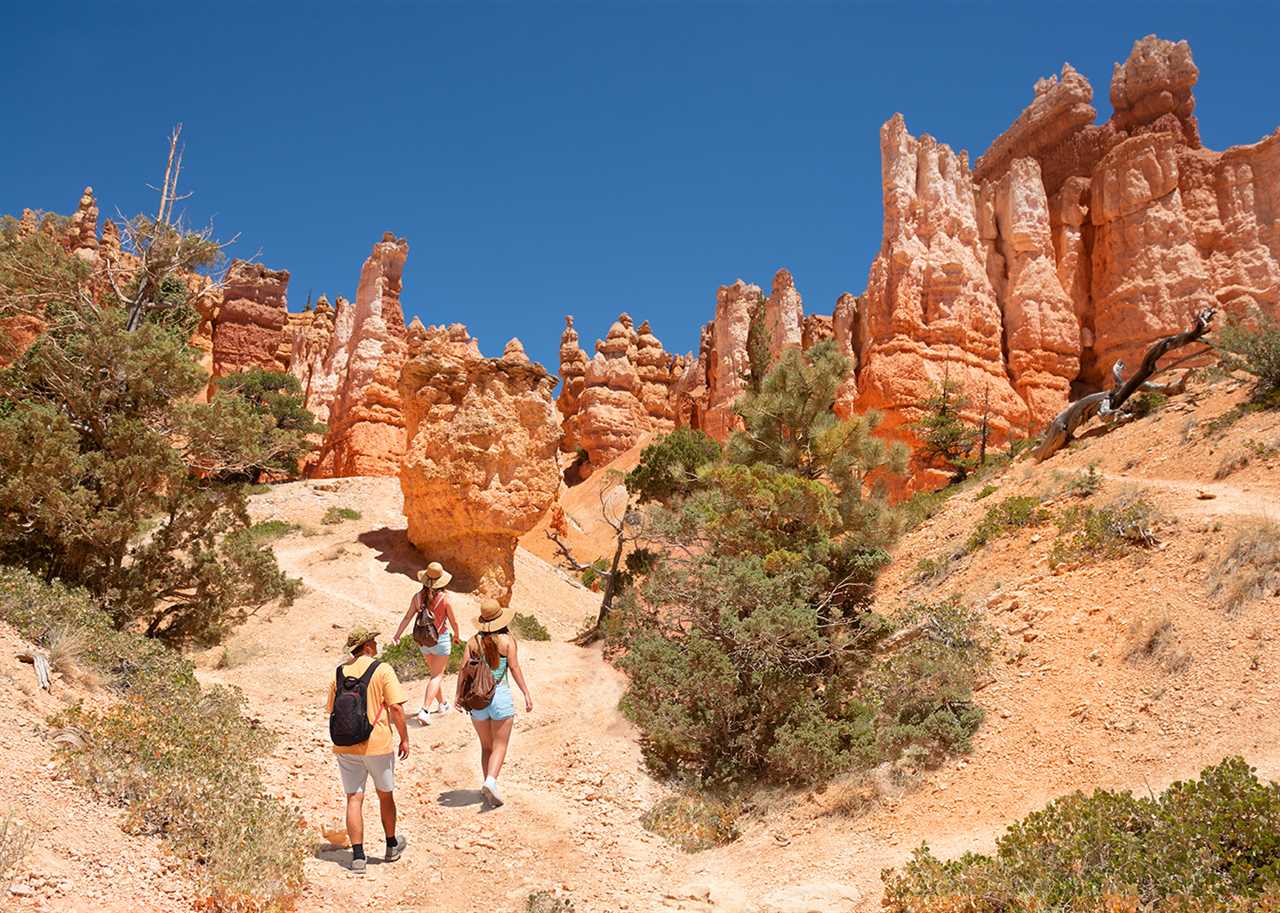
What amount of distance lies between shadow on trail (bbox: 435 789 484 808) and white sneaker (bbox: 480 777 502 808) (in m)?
0.25

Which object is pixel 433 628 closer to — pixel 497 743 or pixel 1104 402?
pixel 497 743

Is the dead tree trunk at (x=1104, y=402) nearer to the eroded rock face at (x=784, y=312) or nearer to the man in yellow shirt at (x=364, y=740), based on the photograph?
the man in yellow shirt at (x=364, y=740)

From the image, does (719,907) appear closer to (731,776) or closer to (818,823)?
(818,823)

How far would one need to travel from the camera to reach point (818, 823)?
27.8 feet

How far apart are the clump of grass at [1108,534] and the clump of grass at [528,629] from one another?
9.97 meters

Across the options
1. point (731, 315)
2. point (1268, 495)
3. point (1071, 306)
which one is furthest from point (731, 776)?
point (731, 315)

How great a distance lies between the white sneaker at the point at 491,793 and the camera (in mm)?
7895

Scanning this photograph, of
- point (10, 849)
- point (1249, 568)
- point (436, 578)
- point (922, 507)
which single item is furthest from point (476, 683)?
point (922, 507)

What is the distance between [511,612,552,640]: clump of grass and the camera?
18125mm

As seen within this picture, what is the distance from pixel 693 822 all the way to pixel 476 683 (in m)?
2.59

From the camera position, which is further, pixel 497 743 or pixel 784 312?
pixel 784 312

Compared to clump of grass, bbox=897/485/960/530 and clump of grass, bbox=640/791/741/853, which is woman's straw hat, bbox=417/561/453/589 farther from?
clump of grass, bbox=897/485/960/530

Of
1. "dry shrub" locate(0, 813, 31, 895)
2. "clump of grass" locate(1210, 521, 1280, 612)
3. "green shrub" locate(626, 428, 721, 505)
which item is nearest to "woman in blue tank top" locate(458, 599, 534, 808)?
"dry shrub" locate(0, 813, 31, 895)

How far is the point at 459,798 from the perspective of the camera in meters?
→ 8.31
